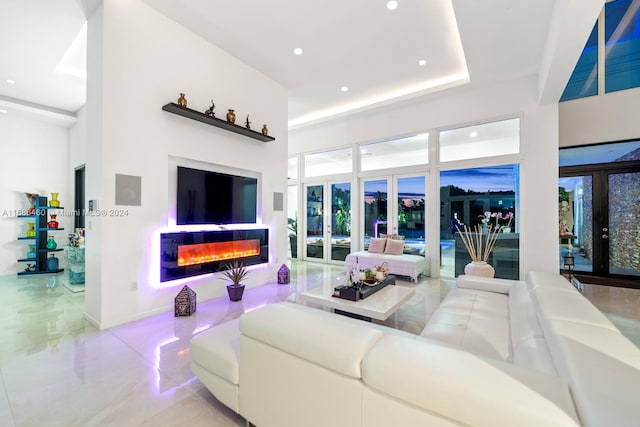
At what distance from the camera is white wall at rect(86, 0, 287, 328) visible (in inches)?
123

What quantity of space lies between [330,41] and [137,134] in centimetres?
303

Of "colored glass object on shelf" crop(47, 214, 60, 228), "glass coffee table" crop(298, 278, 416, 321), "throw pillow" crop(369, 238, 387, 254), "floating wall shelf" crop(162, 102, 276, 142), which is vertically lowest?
"glass coffee table" crop(298, 278, 416, 321)

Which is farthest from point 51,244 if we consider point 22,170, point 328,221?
point 328,221

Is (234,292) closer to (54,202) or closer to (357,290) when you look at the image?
(357,290)

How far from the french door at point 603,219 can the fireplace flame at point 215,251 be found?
20.8 feet

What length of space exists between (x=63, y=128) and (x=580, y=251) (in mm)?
11954

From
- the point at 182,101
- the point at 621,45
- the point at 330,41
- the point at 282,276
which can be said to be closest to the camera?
the point at 182,101

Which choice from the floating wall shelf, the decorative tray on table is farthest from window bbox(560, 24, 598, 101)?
the floating wall shelf

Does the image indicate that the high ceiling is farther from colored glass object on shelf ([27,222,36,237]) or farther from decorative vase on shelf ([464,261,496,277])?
decorative vase on shelf ([464,261,496,277])

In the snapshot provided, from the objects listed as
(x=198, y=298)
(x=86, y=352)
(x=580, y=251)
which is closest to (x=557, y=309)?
(x=86, y=352)

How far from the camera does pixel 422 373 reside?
3.20 feet

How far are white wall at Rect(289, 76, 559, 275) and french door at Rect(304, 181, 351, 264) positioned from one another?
7.06 feet

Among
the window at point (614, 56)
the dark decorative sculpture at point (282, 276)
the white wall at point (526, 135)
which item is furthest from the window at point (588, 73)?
the dark decorative sculpture at point (282, 276)

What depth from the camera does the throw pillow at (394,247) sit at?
593 cm
